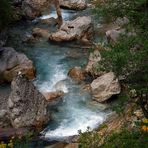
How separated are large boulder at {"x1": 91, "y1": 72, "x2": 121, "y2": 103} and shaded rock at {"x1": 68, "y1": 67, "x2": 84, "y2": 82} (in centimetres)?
167

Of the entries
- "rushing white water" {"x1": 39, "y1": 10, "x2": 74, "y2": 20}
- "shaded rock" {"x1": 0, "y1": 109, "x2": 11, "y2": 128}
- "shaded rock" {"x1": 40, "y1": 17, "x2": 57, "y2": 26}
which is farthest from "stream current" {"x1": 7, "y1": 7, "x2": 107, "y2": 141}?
"shaded rock" {"x1": 0, "y1": 109, "x2": 11, "y2": 128}

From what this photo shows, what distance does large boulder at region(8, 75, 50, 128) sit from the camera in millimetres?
19016

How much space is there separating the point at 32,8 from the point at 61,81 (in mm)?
11767

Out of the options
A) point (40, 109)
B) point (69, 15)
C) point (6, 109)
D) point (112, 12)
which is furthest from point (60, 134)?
point (69, 15)

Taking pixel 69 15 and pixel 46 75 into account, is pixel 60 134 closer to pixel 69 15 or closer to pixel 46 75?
pixel 46 75

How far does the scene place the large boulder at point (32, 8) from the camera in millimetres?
33031

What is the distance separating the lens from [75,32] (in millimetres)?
28266

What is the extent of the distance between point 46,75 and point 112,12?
8.90m

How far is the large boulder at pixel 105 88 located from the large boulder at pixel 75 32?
7.01 meters

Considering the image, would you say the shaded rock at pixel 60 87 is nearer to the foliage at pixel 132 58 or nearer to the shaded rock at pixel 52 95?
the shaded rock at pixel 52 95

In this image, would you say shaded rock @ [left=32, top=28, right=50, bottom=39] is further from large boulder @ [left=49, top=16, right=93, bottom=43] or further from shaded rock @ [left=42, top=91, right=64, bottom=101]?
shaded rock @ [left=42, top=91, right=64, bottom=101]

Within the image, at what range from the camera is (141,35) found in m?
13.7

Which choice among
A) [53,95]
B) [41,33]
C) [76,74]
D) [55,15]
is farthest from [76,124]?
[55,15]

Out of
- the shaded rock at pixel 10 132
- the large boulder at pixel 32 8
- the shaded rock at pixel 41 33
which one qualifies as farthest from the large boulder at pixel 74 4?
the shaded rock at pixel 10 132
